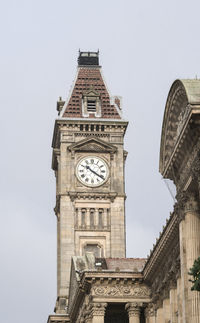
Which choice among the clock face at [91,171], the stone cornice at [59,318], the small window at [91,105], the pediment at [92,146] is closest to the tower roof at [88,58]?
the small window at [91,105]

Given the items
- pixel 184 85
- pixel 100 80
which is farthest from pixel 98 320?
pixel 100 80

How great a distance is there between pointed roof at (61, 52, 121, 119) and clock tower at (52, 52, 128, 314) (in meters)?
0.12

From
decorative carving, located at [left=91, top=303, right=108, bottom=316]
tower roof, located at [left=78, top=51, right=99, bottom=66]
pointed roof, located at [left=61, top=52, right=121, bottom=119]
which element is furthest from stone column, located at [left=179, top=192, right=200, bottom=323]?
tower roof, located at [left=78, top=51, right=99, bottom=66]

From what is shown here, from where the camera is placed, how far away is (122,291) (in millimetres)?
85250

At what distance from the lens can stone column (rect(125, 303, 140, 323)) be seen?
8381cm

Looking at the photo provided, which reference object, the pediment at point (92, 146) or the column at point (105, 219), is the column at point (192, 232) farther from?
the pediment at point (92, 146)

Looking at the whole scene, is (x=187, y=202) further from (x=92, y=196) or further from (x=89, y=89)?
(x=89, y=89)

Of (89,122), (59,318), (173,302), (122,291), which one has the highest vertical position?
(89,122)

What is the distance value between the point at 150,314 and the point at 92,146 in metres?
Result: 41.6

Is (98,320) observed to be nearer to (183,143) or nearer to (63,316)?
(63,316)

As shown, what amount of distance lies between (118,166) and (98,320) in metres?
37.9

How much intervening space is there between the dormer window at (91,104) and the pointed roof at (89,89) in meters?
0.28

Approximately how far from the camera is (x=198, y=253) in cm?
5375

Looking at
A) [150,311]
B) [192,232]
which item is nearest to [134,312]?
[150,311]
